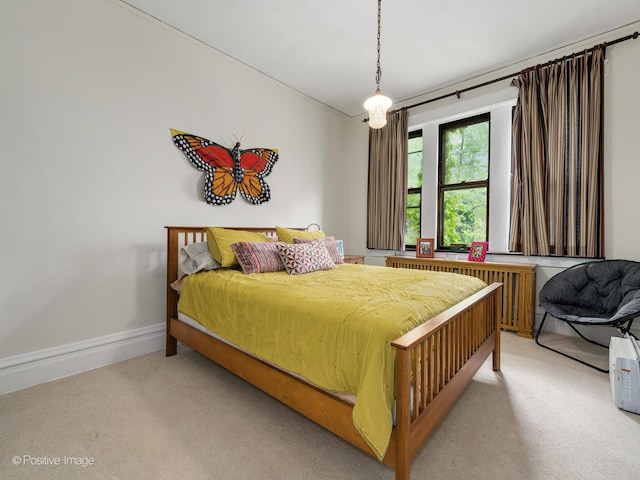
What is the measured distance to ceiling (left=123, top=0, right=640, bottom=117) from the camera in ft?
7.59

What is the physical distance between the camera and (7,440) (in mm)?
1397

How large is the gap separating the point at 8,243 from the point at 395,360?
2.43 m

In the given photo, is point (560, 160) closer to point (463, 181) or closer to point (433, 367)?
point (463, 181)

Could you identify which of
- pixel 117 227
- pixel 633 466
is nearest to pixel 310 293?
pixel 633 466

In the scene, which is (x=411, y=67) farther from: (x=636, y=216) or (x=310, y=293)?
(x=310, y=293)

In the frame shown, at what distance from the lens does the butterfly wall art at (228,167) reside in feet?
8.89

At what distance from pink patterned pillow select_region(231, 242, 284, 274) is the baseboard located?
103 centimetres

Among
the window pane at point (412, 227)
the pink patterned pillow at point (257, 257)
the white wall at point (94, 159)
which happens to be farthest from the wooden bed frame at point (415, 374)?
the window pane at point (412, 227)

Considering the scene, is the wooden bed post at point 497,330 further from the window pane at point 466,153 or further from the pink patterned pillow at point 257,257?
the window pane at point 466,153

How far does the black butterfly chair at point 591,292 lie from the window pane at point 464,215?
2.99 ft

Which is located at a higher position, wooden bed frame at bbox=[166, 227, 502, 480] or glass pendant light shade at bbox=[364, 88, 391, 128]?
glass pendant light shade at bbox=[364, 88, 391, 128]

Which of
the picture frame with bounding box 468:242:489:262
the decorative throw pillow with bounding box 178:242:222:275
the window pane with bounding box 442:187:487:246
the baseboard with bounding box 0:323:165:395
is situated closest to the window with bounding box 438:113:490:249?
the window pane with bounding box 442:187:487:246

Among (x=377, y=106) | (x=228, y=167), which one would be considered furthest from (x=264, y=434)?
(x=228, y=167)

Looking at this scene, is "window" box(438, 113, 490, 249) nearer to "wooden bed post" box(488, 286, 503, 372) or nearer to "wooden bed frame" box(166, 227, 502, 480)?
"wooden bed post" box(488, 286, 503, 372)
